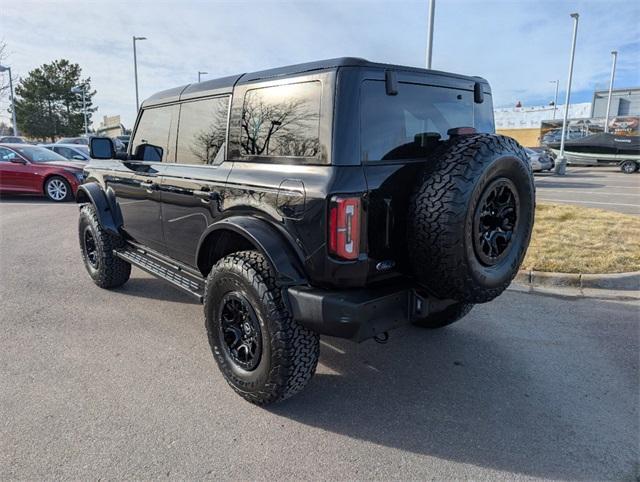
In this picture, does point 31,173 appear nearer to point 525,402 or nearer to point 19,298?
point 19,298

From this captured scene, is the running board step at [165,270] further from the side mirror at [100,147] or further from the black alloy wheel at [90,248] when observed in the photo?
the side mirror at [100,147]

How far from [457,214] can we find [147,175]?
2837 millimetres

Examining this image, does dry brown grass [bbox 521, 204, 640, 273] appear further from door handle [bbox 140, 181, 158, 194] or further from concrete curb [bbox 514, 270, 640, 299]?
door handle [bbox 140, 181, 158, 194]

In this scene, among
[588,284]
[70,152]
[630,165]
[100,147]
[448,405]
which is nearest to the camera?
[448,405]

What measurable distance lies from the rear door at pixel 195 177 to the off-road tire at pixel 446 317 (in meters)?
1.88

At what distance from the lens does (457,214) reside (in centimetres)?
239

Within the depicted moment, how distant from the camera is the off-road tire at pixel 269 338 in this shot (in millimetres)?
2617

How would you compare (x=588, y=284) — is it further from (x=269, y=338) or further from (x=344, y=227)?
(x=269, y=338)

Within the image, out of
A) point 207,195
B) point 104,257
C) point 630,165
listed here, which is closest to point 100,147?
point 104,257

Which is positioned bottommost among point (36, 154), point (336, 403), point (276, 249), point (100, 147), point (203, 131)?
point (336, 403)

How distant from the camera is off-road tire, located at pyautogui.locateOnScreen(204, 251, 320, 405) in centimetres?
262

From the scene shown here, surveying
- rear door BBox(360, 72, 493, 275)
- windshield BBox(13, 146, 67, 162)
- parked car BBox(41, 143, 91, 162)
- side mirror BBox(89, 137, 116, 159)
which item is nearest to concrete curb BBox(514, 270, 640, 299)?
rear door BBox(360, 72, 493, 275)

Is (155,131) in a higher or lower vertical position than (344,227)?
higher

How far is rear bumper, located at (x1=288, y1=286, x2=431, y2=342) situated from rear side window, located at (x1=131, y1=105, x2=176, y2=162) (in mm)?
2213
